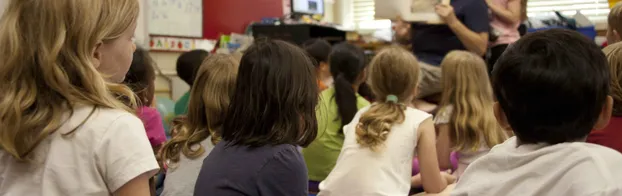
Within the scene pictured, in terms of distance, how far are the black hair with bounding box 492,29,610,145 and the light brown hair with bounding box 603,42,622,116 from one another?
1.83ft

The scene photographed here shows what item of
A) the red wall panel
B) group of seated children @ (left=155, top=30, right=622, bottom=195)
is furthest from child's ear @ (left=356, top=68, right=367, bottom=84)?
the red wall panel

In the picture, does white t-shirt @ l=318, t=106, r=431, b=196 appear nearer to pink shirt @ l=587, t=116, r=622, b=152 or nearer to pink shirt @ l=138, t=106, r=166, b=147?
pink shirt @ l=138, t=106, r=166, b=147

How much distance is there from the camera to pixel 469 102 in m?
2.71

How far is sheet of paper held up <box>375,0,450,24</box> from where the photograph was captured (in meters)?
3.46

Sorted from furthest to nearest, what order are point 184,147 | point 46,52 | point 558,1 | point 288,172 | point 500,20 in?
point 558,1 < point 500,20 < point 184,147 < point 288,172 < point 46,52

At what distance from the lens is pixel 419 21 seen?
11.6 ft

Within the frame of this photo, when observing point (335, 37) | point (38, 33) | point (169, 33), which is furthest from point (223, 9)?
point (38, 33)

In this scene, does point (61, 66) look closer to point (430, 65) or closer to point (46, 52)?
point (46, 52)

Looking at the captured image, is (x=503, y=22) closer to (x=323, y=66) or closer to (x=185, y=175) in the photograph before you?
(x=323, y=66)

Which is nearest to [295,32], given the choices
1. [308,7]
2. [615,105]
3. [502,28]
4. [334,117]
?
[308,7]

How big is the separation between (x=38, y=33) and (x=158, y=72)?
13.1 feet

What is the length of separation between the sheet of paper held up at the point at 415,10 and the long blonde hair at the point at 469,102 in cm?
69

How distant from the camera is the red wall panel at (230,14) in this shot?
5508mm

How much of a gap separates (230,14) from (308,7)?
24.9 inches
